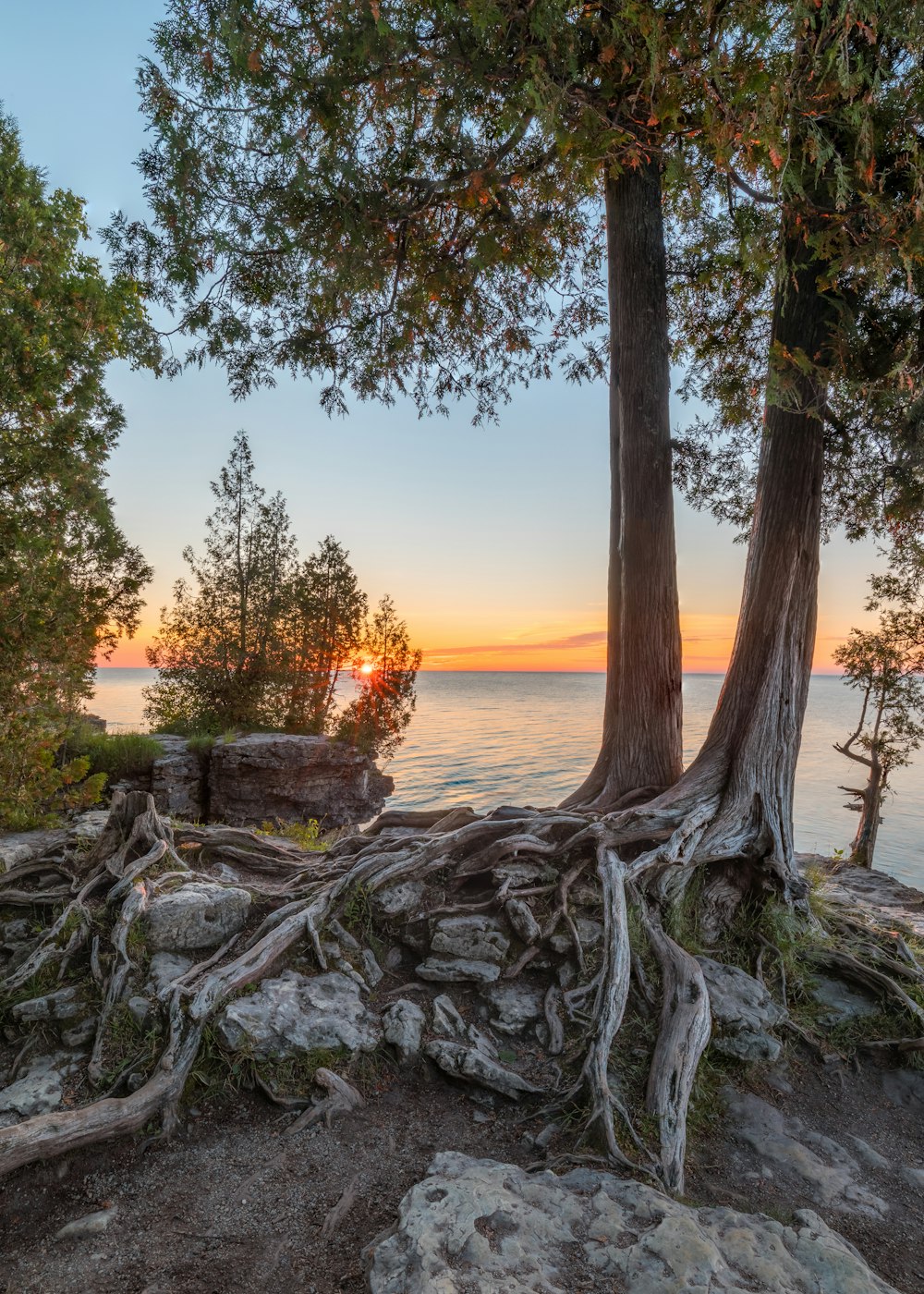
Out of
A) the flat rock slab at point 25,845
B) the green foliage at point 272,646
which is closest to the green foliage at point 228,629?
the green foliage at point 272,646

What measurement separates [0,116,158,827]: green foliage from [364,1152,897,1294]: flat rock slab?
15.8 ft

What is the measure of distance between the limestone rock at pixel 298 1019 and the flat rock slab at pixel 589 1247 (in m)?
1.19

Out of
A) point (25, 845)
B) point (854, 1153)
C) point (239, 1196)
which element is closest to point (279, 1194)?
point (239, 1196)

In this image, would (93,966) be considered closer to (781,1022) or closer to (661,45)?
(781,1022)

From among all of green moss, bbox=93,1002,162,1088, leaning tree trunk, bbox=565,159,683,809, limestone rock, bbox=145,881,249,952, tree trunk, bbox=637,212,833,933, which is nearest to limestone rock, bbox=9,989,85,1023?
green moss, bbox=93,1002,162,1088

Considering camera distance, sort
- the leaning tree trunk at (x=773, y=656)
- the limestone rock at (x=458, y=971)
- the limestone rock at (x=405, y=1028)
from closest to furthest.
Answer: the limestone rock at (x=405, y=1028)
the limestone rock at (x=458, y=971)
the leaning tree trunk at (x=773, y=656)

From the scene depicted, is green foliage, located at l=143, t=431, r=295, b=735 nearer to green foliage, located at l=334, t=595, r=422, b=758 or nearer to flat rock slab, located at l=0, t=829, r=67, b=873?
green foliage, located at l=334, t=595, r=422, b=758

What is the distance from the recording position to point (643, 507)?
614cm

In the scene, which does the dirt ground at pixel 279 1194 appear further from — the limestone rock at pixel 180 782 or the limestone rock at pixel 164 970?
the limestone rock at pixel 180 782

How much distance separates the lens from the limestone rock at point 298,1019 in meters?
3.67

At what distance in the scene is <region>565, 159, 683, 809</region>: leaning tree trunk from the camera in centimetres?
608

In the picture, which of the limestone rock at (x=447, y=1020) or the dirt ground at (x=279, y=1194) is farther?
the limestone rock at (x=447, y=1020)

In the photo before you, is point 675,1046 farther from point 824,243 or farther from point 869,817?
point 869,817

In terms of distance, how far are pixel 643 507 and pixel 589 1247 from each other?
529 cm
